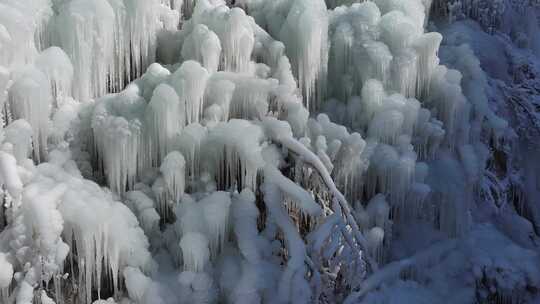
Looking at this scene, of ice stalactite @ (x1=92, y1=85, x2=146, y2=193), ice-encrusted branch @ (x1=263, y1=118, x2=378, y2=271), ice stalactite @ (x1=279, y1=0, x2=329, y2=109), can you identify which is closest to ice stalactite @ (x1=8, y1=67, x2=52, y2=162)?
ice stalactite @ (x1=92, y1=85, x2=146, y2=193)

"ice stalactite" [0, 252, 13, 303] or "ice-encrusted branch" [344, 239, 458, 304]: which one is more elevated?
"ice stalactite" [0, 252, 13, 303]

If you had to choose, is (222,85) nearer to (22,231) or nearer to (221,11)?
(221,11)

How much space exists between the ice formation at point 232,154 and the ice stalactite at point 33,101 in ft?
0.04

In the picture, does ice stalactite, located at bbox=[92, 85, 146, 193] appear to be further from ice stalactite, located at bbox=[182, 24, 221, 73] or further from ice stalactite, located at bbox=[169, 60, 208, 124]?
ice stalactite, located at bbox=[182, 24, 221, 73]

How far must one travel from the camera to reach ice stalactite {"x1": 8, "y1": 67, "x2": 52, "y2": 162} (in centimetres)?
443

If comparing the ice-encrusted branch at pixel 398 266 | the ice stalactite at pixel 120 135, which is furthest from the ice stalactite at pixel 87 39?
the ice-encrusted branch at pixel 398 266

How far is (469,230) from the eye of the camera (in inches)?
230

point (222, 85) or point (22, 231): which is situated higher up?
point (222, 85)

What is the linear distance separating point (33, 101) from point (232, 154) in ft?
4.60

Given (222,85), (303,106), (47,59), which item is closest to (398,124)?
(303,106)

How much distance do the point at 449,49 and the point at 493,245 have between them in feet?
6.24

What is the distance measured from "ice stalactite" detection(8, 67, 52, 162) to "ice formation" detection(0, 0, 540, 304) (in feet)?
0.04

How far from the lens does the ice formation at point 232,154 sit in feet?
14.5

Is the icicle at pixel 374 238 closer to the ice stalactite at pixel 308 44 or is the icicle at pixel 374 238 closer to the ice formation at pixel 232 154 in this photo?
the ice formation at pixel 232 154
